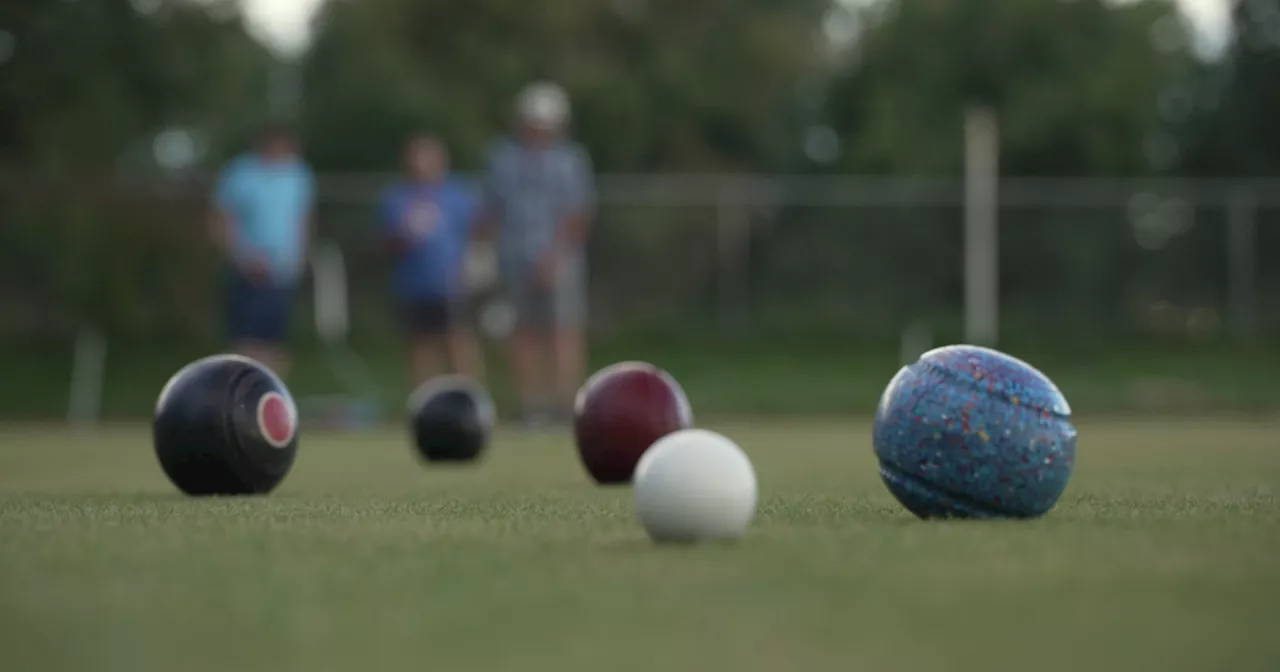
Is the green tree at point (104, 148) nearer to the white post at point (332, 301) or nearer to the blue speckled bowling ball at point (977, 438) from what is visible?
the white post at point (332, 301)

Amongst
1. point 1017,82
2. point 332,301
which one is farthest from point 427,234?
point 1017,82

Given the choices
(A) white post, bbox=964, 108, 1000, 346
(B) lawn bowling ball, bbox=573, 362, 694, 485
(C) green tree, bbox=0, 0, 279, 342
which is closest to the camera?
(B) lawn bowling ball, bbox=573, 362, 694, 485

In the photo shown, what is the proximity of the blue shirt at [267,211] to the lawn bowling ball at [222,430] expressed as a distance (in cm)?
700

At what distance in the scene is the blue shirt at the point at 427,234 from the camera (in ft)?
48.9

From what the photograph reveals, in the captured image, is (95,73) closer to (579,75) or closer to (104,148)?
(104,148)

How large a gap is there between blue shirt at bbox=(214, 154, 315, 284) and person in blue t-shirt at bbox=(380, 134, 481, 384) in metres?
0.95

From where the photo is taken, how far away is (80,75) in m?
25.2

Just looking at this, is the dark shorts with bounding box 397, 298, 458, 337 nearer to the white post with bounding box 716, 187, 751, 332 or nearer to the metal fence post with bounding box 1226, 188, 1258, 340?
the white post with bounding box 716, 187, 751, 332

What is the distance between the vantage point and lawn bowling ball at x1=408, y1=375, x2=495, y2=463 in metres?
10.3

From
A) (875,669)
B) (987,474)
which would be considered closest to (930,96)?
(987,474)

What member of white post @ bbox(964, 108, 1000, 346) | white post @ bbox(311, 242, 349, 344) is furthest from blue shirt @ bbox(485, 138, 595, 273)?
white post @ bbox(964, 108, 1000, 346)

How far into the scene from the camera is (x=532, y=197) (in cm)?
1443

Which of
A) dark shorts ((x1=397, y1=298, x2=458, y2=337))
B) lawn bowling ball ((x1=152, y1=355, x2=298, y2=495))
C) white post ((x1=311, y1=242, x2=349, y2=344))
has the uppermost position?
lawn bowling ball ((x1=152, y1=355, x2=298, y2=495))

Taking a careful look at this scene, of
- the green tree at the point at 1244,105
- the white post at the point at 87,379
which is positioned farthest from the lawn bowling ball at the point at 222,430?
the green tree at the point at 1244,105
